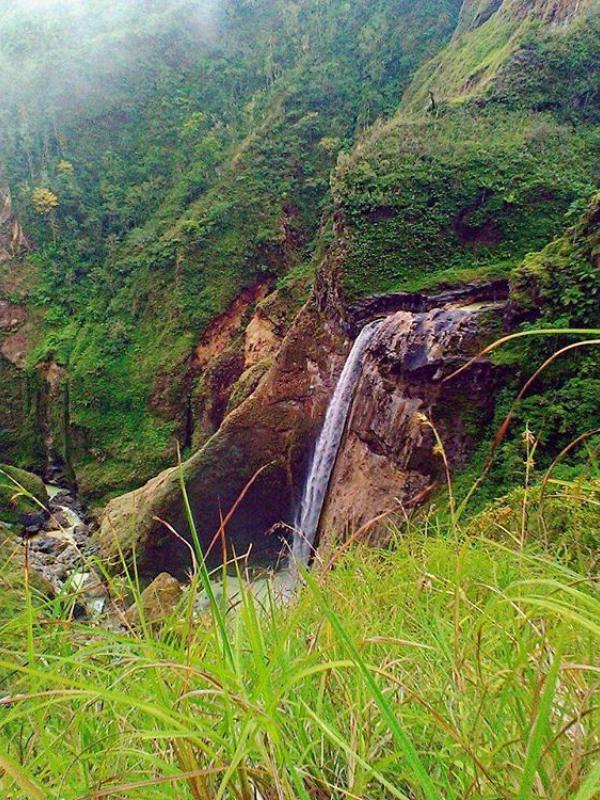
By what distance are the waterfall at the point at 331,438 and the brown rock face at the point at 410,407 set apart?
0.38m

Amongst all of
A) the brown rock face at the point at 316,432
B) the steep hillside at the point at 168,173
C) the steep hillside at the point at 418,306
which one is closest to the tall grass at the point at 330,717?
the brown rock face at the point at 316,432

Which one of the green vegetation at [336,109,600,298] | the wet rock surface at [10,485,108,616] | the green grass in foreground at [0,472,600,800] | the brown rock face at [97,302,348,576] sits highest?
the green vegetation at [336,109,600,298]

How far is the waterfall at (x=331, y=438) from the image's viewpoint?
11773mm

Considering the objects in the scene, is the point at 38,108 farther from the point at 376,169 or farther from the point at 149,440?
the point at 376,169

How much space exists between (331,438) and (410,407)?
8.71ft

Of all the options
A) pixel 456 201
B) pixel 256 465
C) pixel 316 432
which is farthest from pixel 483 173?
pixel 256 465

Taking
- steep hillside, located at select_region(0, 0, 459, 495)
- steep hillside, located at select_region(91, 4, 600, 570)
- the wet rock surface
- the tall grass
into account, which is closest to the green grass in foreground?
the tall grass

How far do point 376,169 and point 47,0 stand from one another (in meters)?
45.8

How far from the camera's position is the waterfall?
11773mm

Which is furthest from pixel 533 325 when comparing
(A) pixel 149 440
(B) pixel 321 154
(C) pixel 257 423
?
(B) pixel 321 154

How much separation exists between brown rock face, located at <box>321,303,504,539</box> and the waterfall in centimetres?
38

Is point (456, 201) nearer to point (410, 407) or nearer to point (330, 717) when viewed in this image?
point (410, 407)

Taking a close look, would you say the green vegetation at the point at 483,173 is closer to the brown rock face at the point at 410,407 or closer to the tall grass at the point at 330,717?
the brown rock face at the point at 410,407

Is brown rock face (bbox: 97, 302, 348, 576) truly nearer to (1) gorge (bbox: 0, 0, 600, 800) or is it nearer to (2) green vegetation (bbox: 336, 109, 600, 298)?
(1) gorge (bbox: 0, 0, 600, 800)
